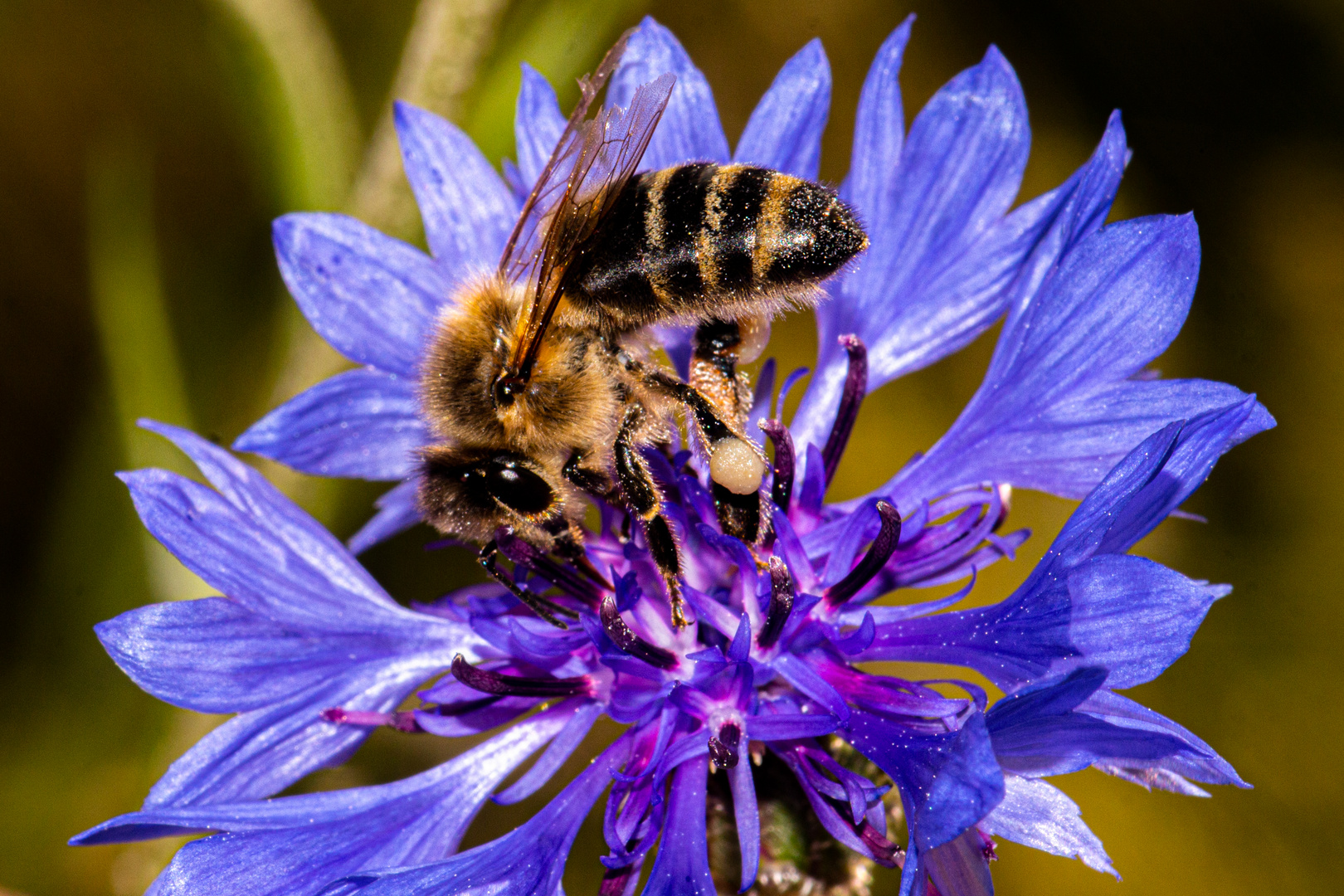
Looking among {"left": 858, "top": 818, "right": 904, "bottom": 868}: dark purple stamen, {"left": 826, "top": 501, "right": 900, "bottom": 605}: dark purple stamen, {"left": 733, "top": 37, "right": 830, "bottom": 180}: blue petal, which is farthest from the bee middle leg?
{"left": 733, "top": 37, "right": 830, "bottom": 180}: blue petal

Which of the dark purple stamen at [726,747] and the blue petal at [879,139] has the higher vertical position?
the blue petal at [879,139]

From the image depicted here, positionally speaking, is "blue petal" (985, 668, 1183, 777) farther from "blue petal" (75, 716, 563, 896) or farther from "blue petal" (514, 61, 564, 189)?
"blue petal" (514, 61, 564, 189)

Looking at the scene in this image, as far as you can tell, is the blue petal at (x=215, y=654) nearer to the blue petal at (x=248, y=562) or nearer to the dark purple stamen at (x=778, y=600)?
the blue petal at (x=248, y=562)

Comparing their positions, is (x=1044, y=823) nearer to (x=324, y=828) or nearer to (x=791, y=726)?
(x=791, y=726)

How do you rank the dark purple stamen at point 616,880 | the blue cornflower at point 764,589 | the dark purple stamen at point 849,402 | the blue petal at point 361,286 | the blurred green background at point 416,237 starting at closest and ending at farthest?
the blue cornflower at point 764,589 < the dark purple stamen at point 616,880 < the dark purple stamen at point 849,402 < the blue petal at point 361,286 < the blurred green background at point 416,237

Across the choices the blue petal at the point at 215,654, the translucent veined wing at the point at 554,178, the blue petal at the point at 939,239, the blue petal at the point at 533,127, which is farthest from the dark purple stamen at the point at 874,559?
the blue petal at the point at 533,127

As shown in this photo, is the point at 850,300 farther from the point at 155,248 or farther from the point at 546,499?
the point at 155,248

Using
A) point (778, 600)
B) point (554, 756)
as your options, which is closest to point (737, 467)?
point (778, 600)
